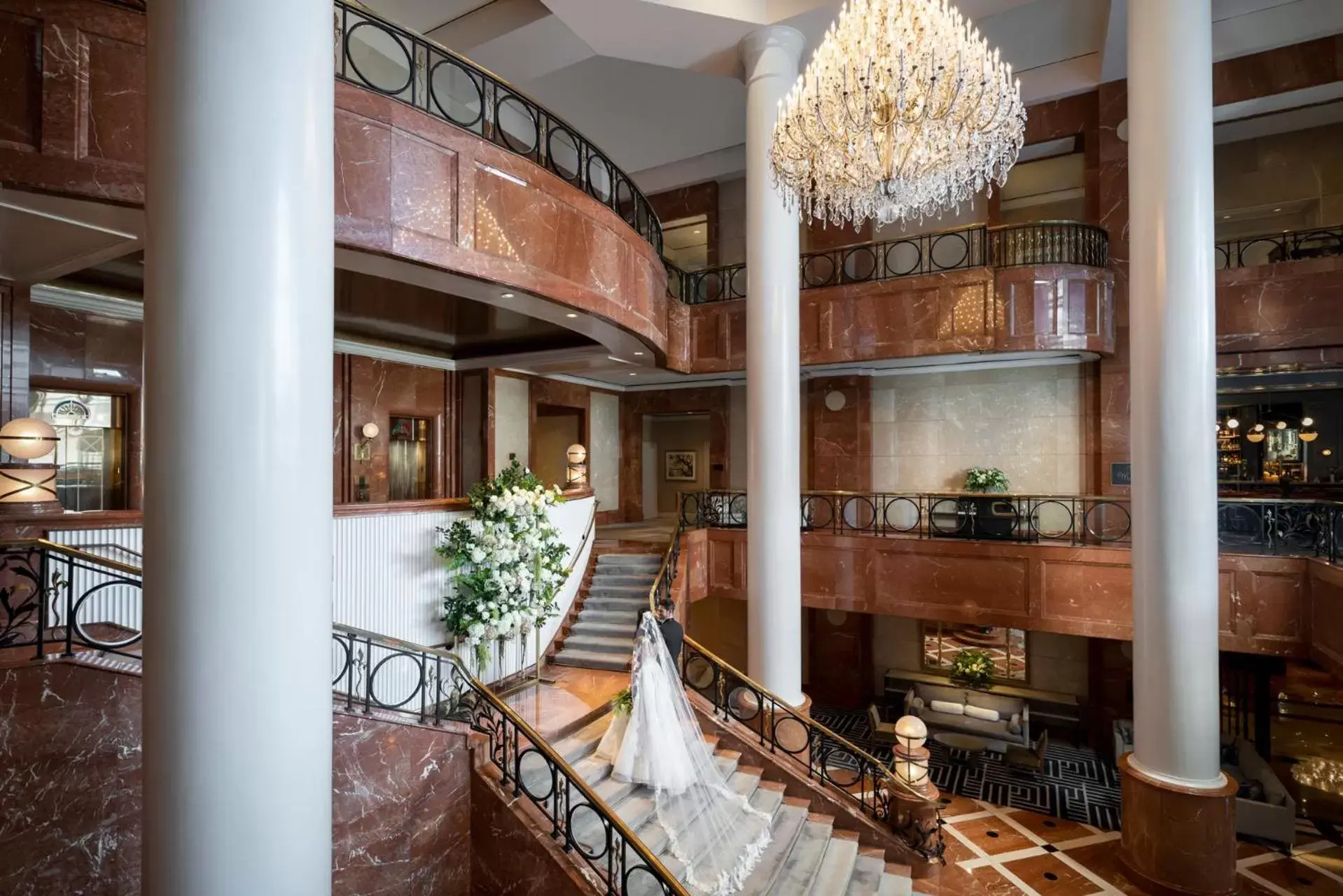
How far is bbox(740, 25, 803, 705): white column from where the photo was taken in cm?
773

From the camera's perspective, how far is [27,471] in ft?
15.8

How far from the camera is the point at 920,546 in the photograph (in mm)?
9406

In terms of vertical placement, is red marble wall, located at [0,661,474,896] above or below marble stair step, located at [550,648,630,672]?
above

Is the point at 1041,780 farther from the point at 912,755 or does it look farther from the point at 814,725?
the point at 814,725

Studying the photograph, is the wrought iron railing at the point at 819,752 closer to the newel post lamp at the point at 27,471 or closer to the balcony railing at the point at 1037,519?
the balcony railing at the point at 1037,519

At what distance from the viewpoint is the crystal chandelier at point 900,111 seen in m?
4.39

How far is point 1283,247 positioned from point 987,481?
16.3 ft

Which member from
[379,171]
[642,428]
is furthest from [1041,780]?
[379,171]

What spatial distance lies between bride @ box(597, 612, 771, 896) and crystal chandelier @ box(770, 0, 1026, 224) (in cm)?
426

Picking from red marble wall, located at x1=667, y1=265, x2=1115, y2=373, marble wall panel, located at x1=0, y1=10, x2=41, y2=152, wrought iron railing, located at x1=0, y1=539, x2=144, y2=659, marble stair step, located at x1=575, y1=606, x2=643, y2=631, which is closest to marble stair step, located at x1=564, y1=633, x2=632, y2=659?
marble stair step, located at x1=575, y1=606, x2=643, y2=631

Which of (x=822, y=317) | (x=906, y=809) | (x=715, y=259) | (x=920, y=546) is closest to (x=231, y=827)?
(x=906, y=809)

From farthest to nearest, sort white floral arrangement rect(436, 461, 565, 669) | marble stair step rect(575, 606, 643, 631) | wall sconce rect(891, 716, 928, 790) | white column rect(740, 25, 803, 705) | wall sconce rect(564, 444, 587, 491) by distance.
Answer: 1. wall sconce rect(564, 444, 587, 491)
2. marble stair step rect(575, 606, 643, 631)
3. white column rect(740, 25, 803, 705)
4. white floral arrangement rect(436, 461, 565, 669)
5. wall sconce rect(891, 716, 928, 790)

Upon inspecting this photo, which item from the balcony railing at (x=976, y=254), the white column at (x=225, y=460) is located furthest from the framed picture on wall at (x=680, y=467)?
the white column at (x=225, y=460)

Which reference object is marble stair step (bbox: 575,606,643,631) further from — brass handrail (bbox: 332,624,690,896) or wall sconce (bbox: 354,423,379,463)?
wall sconce (bbox: 354,423,379,463)
